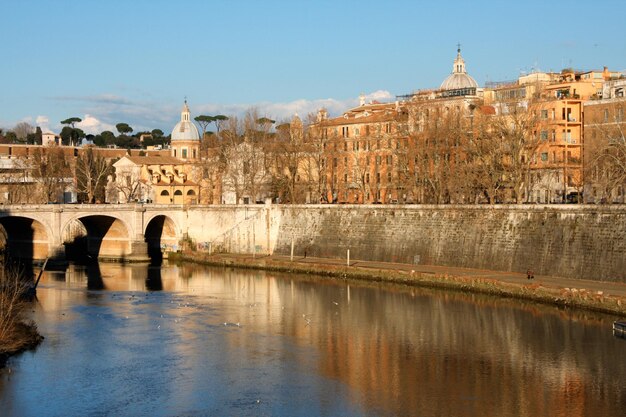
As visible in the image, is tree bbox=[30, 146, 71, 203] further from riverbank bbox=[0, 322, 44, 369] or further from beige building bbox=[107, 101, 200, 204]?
riverbank bbox=[0, 322, 44, 369]

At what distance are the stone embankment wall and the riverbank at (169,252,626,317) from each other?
0.82m

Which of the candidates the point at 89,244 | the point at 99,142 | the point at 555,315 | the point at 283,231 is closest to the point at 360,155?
the point at 283,231

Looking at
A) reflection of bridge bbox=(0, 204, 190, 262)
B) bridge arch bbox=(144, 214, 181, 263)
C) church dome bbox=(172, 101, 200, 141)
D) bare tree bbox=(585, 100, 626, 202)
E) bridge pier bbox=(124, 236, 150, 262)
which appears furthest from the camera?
church dome bbox=(172, 101, 200, 141)

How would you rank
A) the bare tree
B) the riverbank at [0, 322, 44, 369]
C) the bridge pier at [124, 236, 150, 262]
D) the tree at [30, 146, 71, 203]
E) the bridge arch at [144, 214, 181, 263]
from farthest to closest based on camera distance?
1. the tree at [30, 146, 71, 203]
2. the bridge arch at [144, 214, 181, 263]
3. the bridge pier at [124, 236, 150, 262]
4. the bare tree
5. the riverbank at [0, 322, 44, 369]

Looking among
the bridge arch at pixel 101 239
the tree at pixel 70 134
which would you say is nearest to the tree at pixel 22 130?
the tree at pixel 70 134

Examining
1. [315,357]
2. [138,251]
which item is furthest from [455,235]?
[138,251]

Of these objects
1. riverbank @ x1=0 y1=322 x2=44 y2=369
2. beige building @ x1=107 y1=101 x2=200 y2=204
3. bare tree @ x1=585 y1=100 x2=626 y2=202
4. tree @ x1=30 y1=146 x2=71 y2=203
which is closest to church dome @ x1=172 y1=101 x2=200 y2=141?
beige building @ x1=107 y1=101 x2=200 y2=204

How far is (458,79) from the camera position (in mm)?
77938

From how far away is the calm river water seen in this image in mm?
27016

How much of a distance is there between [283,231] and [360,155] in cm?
1234

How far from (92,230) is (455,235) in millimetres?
29012

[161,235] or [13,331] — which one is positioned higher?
[161,235]

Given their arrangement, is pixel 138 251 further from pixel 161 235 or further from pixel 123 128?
pixel 123 128

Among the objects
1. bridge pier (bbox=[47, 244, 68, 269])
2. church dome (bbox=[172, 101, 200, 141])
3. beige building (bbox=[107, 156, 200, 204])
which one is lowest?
bridge pier (bbox=[47, 244, 68, 269])
